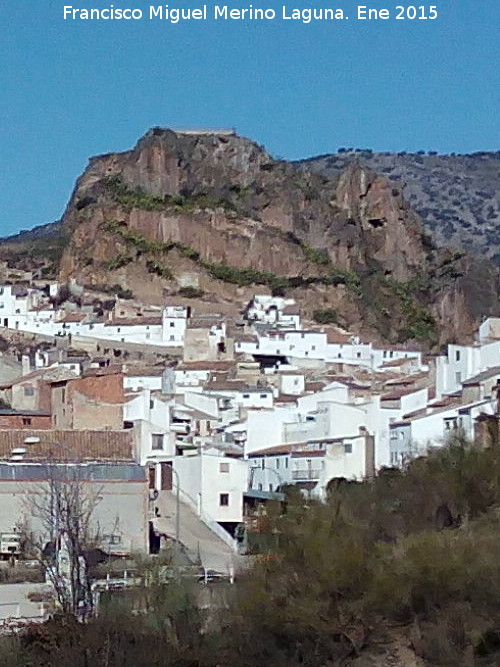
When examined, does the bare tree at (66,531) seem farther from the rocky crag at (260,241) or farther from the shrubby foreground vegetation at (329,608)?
the rocky crag at (260,241)

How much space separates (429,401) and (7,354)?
31.6 metres

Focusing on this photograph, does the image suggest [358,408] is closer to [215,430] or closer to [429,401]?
[429,401]

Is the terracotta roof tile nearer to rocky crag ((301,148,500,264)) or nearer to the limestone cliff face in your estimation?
the limestone cliff face

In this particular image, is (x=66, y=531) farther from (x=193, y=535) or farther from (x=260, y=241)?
(x=260, y=241)

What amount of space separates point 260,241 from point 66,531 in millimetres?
70541

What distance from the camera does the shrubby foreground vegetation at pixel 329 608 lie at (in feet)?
49.0

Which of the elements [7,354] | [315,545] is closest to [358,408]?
[315,545]

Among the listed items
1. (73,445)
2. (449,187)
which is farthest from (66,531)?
(449,187)

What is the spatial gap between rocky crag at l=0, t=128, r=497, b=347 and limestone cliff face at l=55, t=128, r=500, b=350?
0.10 metres

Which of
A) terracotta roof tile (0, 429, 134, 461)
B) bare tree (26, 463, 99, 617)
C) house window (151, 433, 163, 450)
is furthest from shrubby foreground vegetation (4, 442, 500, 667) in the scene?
house window (151, 433, 163, 450)

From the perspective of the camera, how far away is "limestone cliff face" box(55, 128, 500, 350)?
294 feet

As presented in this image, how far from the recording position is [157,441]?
38500mm

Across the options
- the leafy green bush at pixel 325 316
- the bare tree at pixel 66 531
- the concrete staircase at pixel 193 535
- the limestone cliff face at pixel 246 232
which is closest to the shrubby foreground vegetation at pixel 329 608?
the bare tree at pixel 66 531

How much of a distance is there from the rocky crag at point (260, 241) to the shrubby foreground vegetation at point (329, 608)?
68913 millimetres
